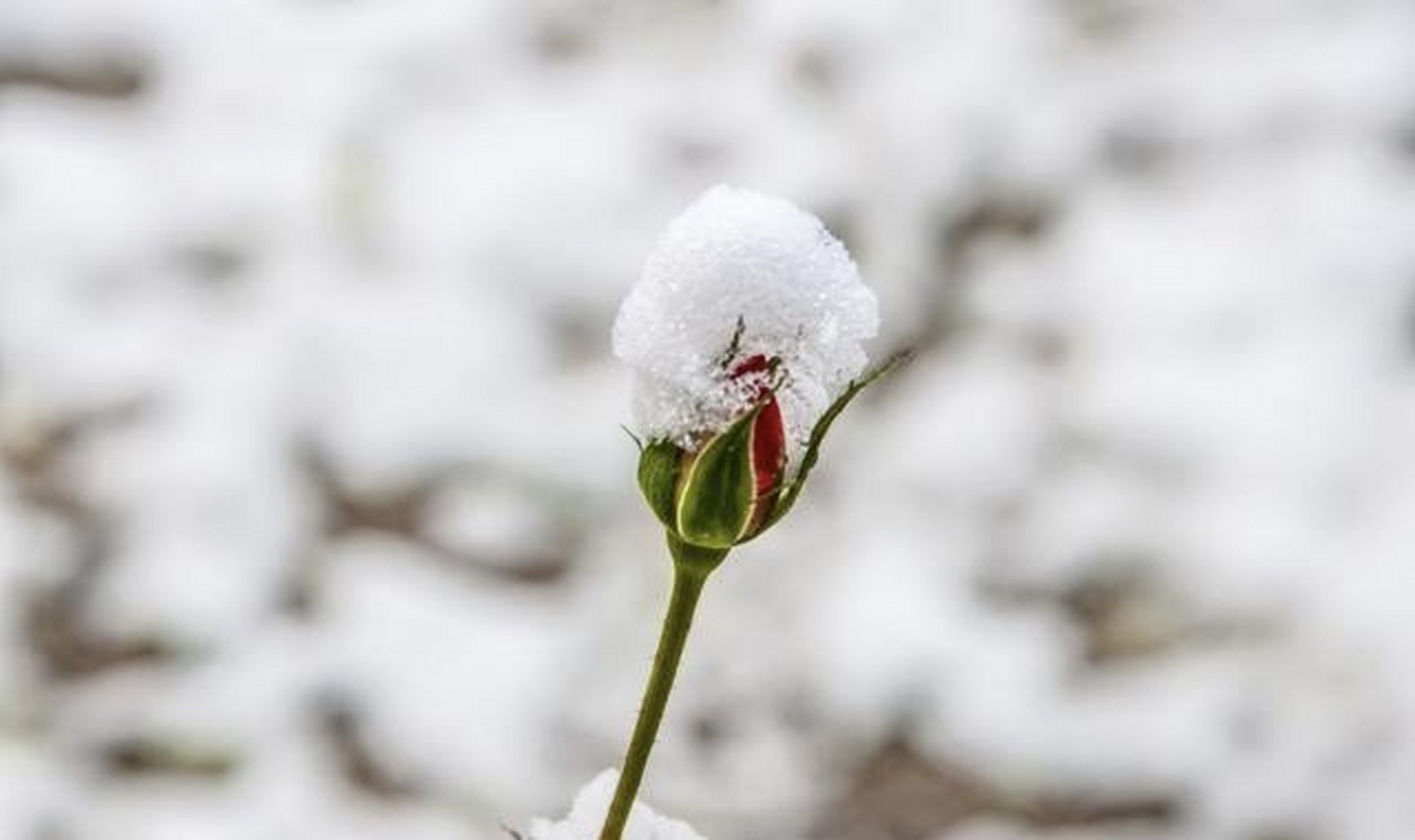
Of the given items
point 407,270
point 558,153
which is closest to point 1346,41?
point 558,153

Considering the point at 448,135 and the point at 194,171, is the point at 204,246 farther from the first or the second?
the point at 448,135

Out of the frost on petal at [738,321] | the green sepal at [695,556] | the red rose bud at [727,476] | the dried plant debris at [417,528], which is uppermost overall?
the dried plant debris at [417,528]

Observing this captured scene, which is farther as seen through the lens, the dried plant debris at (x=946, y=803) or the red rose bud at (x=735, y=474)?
the dried plant debris at (x=946, y=803)

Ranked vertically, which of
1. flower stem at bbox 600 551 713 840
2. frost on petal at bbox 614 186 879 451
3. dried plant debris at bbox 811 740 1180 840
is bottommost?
flower stem at bbox 600 551 713 840

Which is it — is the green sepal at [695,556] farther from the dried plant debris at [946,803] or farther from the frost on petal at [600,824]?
the dried plant debris at [946,803]

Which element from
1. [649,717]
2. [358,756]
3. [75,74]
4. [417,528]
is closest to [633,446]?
[417,528]

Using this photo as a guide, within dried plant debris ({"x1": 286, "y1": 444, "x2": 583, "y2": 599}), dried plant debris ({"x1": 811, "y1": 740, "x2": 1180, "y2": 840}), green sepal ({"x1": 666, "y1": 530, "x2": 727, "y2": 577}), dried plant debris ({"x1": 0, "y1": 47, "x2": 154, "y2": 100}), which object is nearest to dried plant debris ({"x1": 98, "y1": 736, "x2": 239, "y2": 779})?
dried plant debris ({"x1": 286, "y1": 444, "x2": 583, "y2": 599})

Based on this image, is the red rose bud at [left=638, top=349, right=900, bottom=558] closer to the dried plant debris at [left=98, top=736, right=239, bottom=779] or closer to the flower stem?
the flower stem

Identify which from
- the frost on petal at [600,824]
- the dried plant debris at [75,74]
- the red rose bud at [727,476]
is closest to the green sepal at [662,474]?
the red rose bud at [727,476]
